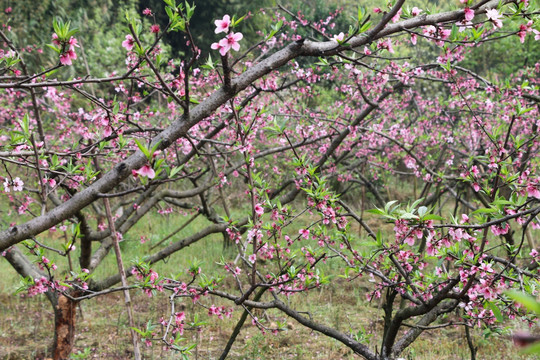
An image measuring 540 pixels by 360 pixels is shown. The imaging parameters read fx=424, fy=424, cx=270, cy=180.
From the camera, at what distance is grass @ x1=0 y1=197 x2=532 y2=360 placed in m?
4.39

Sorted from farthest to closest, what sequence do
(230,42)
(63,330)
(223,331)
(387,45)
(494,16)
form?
1. (223,331)
2. (63,330)
3. (387,45)
4. (494,16)
5. (230,42)

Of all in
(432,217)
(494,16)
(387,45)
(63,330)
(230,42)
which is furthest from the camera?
(63,330)

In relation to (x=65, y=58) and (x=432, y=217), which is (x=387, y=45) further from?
(x=65, y=58)

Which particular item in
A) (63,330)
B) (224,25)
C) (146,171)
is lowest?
(146,171)

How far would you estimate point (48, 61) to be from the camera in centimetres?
1262

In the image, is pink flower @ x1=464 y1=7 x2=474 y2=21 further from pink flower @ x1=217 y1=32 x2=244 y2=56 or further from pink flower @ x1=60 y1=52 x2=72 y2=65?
pink flower @ x1=60 y1=52 x2=72 y2=65

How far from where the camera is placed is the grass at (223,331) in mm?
4387

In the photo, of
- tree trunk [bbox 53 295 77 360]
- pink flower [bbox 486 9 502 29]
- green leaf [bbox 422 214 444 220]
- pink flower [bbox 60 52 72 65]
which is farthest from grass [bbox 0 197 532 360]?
pink flower [bbox 486 9 502 29]

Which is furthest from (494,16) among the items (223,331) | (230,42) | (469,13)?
(223,331)

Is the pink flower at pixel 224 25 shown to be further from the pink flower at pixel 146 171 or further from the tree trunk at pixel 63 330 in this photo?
the tree trunk at pixel 63 330

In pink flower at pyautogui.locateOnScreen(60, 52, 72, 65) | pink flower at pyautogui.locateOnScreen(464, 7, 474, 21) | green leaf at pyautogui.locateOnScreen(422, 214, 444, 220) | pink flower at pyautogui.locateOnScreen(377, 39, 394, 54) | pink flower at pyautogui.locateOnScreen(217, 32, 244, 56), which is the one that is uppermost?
pink flower at pyautogui.locateOnScreen(377, 39, 394, 54)

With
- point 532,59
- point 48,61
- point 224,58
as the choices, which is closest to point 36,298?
point 224,58

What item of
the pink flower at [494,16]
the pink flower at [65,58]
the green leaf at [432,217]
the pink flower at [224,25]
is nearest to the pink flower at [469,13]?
the pink flower at [494,16]

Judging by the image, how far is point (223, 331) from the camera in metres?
5.07
